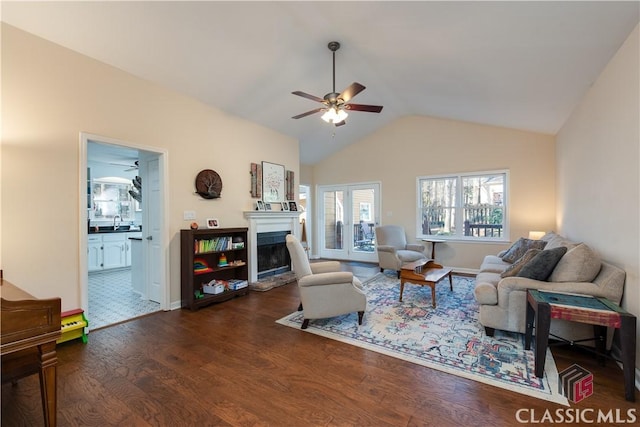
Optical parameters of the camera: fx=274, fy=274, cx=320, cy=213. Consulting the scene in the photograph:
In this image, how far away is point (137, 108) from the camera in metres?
3.43

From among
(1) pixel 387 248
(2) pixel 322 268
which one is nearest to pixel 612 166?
(2) pixel 322 268

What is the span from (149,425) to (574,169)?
17.2 ft

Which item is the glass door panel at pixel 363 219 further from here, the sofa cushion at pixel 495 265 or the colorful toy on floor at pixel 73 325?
the colorful toy on floor at pixel 73 325

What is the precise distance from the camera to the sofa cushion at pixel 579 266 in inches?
96.3

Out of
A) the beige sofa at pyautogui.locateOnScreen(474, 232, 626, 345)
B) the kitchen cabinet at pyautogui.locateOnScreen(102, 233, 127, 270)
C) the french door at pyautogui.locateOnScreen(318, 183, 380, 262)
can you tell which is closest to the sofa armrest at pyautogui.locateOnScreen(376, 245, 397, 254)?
the french door at pyautogui.locateOnScreen(318, 183, 380, 262)

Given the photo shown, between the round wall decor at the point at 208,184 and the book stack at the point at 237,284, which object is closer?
the round wall decor at the point at 208,184

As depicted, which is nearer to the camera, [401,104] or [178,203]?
[178,203]

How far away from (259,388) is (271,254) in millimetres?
3563

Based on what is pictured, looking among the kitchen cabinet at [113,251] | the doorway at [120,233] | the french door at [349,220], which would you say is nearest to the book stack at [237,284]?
the doorway at [120,233]

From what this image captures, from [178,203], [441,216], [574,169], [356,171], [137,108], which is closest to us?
[137,108]

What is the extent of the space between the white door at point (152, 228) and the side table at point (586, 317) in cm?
417

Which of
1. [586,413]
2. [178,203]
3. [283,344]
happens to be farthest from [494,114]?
[178,203]

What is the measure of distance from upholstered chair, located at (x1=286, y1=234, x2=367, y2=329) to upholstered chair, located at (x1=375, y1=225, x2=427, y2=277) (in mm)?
2391

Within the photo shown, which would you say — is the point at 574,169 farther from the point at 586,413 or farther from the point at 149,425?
the point at 149,425
